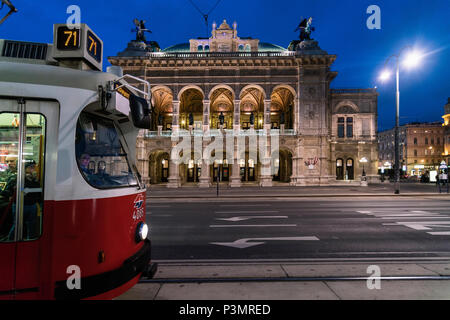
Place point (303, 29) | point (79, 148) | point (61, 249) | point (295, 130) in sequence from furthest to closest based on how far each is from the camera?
1. point (303, 29)
2. point (295, 130)
3. point (79, 148)
4. point (61, 249)

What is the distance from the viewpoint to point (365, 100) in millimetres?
34219

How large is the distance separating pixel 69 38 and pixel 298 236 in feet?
22.8

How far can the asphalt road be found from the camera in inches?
231

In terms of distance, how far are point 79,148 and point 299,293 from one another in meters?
3.65

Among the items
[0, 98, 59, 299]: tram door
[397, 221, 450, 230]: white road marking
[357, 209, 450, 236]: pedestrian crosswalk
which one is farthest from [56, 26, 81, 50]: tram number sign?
[397, 221, 450, 230]: white road marking

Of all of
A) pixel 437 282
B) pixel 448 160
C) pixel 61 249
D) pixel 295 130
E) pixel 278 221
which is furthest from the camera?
pixel 448 160

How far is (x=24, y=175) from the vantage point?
2.75 m

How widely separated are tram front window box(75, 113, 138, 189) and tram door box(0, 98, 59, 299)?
27 cm

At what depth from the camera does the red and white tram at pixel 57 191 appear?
2641 mm

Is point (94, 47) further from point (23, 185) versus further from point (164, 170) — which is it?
point (164, 170)

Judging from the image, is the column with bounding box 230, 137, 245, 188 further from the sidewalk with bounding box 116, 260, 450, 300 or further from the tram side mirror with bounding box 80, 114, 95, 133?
the tram side mirror with bounding box 80, 114, 95, 133

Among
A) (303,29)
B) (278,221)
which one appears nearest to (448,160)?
(303,29)
